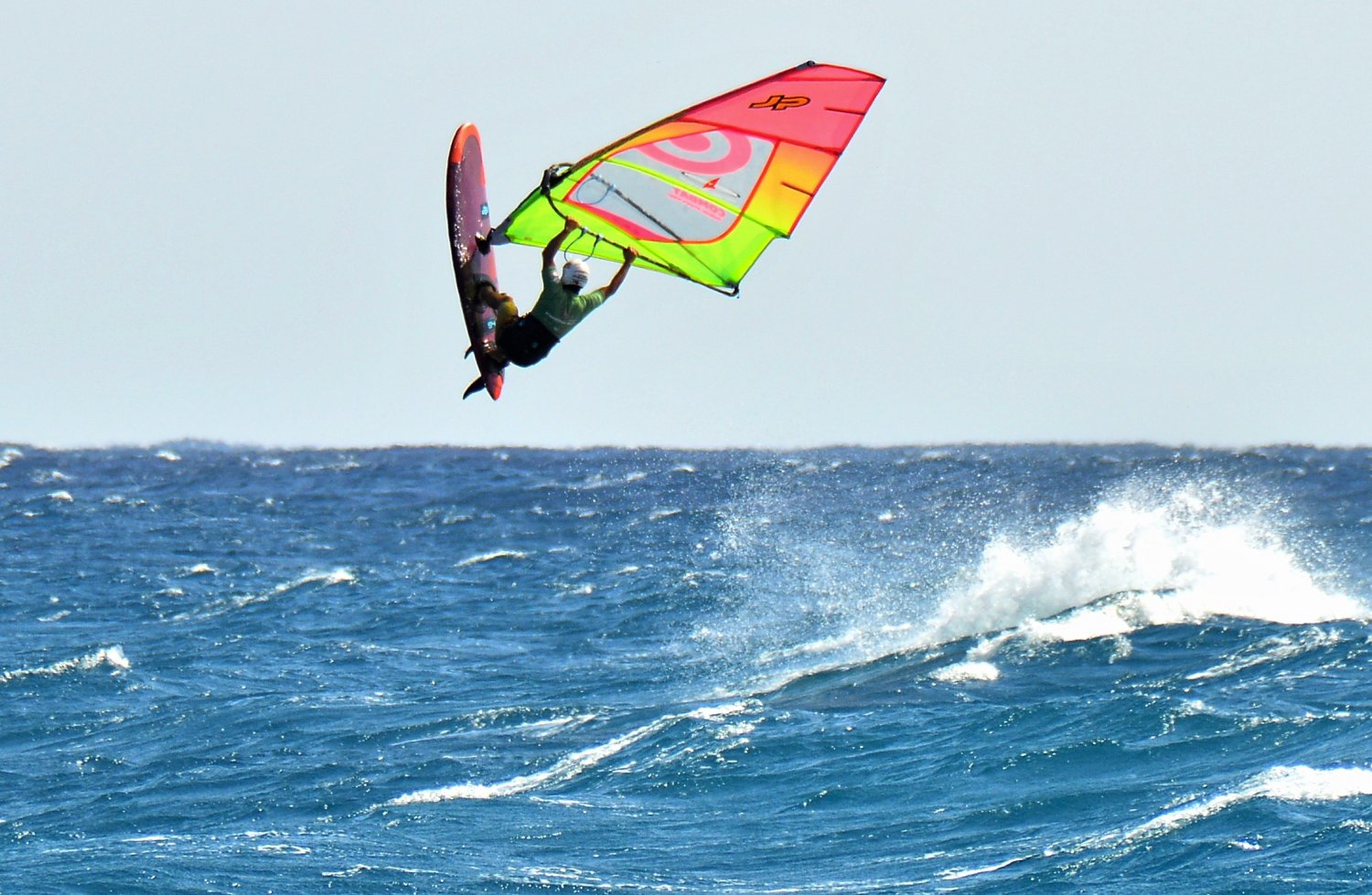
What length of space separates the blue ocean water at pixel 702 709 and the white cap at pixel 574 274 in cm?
663

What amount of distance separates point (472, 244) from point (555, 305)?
1.44 meters

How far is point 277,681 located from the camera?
83.0ft

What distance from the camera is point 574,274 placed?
11539 millimetres

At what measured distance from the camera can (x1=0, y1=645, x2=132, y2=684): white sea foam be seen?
1012 inches

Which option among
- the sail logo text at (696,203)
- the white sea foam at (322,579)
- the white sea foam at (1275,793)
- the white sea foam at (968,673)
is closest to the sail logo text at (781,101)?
the sail logo text at (696,203)

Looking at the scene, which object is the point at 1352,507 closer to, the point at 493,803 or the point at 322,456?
the point at 493,803

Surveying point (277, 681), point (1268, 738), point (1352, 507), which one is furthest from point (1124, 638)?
point (1352, 507)

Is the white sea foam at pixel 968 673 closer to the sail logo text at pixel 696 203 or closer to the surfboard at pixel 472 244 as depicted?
the sail logo text at pixel 696 203

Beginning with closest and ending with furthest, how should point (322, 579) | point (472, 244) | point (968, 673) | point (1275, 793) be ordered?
point (472, 244)
point (1275, 793)
point (968, 673)
point (322, 579)

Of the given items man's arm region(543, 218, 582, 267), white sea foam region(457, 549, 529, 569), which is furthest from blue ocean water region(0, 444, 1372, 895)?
man's arm region(543, 218, 582, 267)

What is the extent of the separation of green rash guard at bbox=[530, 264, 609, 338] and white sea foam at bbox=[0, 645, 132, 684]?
17.1m

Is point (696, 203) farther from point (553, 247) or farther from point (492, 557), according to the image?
point (492, 557)

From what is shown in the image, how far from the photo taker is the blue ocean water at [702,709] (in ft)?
52.2

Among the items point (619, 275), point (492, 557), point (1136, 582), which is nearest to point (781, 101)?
point (619, 275)
